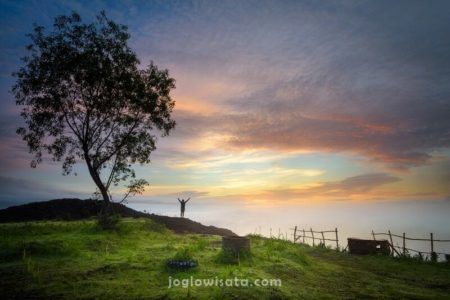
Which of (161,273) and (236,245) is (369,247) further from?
(161,273)

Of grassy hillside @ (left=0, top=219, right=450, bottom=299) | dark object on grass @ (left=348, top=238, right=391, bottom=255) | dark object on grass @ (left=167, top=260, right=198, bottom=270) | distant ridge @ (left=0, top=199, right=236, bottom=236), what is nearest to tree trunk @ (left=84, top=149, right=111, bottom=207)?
grassy hillside @ (left=0, top=219, right=450, bottom=299)

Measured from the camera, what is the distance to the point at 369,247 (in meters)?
29.6

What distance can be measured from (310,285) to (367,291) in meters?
2.54

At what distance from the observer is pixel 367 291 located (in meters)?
14.6

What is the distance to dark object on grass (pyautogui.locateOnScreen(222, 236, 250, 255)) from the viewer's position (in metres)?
18.8

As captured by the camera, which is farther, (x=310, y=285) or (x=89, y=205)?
(x=89, y=205)

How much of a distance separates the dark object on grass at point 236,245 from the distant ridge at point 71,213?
67.7 ft

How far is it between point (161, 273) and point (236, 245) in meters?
5.37

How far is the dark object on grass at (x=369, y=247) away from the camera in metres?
29.2

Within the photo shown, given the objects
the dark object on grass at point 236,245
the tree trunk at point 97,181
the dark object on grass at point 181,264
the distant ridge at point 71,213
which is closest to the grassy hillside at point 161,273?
the dark object on grass at point 181,264

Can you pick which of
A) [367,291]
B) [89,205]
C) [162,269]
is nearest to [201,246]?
[162,269]

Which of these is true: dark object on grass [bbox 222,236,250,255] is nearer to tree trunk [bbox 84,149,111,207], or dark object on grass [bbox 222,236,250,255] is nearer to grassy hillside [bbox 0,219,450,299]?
grassy hillside [bbox 0,219,450,299]

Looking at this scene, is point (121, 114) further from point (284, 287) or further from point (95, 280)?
point (284, 287)

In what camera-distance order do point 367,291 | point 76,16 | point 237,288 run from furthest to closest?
point 76,16, point 367,291, point 237,288
